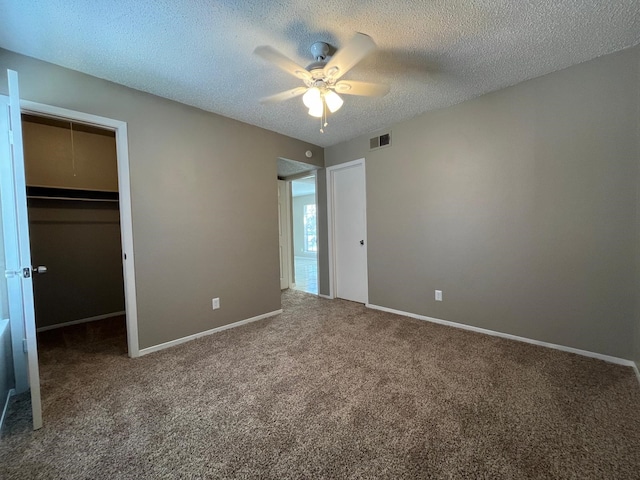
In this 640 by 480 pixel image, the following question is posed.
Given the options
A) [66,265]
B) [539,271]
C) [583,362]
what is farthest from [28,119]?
[583,362]

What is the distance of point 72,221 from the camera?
3.50 meters

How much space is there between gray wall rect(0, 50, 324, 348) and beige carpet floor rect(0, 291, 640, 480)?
1.89 ft

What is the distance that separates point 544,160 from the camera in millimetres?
2422

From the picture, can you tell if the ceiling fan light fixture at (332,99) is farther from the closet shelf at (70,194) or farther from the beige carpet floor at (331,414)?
the closet shelf at (70,194)

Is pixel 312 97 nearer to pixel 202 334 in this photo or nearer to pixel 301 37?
pixel 301 37

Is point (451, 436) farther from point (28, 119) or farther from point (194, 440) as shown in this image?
point (28, 119)

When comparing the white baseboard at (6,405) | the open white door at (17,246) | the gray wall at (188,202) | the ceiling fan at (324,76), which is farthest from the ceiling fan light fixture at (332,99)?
the white baseboard at (6,405)

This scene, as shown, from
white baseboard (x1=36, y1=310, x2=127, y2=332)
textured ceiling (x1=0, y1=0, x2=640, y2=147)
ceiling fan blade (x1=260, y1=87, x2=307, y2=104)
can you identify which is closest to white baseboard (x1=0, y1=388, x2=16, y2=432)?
white baseboard (x1=36, y1=310, x2=127, y2=332)

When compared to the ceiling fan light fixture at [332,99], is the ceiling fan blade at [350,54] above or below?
above

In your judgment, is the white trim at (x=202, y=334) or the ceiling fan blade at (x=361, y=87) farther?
the white trim at (x=202, y=334)

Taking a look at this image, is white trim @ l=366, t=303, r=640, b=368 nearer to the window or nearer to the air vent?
the air vent

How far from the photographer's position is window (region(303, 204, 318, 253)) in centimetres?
962

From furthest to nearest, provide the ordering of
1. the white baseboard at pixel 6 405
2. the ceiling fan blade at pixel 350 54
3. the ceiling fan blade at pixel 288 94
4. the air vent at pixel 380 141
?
1. the air vent at pixel 380 141
2. the ceiling fan blade at pixel 288 94
3. the white baseboard at pixel 6 405
4. the ceiling fan blade at pixel 350 54

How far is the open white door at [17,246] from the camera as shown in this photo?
1.51m
